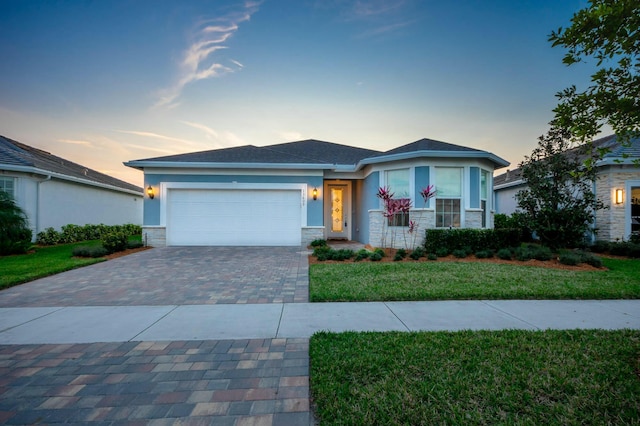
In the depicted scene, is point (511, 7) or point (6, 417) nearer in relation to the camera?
point (6, 417)

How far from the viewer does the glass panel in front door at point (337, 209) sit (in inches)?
551

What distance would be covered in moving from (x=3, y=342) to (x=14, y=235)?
9.69 meters

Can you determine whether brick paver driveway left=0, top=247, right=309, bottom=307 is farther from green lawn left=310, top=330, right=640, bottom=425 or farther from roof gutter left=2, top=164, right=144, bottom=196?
roof gutter left=2, top=164, right=144, bottom=196

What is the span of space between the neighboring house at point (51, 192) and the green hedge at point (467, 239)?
1613 centimetres

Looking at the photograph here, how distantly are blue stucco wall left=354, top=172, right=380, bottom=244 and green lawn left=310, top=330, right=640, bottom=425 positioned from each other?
8034mm

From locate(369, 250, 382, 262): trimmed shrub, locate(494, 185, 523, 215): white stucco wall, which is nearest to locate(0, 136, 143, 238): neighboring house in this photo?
locate(369, 250, 382, 262): trimmed shrub

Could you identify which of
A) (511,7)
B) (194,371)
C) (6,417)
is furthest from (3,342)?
(511,7)

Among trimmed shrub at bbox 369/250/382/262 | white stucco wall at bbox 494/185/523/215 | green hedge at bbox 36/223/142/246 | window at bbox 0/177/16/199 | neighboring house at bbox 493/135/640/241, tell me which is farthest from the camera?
white stucco wall at bbox 494/185/523/215

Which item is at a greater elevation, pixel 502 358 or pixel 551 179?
pixel 551 179

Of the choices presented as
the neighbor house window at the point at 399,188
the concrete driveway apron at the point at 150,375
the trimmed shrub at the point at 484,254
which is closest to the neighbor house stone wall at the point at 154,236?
the concrete driveway apron at the point at 150,375

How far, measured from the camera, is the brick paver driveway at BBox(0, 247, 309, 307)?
4.69 m

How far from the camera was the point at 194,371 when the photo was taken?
2.47m

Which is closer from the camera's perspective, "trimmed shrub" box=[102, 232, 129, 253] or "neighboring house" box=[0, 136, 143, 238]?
"trimmed shrub" box=[102, 232, 129, 253]

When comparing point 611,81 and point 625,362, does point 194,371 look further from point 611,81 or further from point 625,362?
point 611,81
